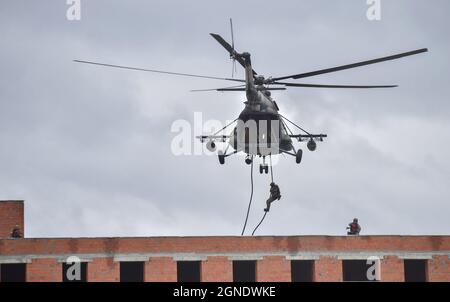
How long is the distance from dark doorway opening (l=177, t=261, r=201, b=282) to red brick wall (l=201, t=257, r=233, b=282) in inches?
90.5

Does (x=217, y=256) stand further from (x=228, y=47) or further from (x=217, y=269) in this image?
(x=228, y=47)

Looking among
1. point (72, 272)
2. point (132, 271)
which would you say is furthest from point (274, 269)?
point (72, 272)

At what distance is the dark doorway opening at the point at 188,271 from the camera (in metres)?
77.1

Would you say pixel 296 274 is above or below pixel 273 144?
below

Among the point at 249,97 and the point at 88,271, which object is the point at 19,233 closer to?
the point at 88,271

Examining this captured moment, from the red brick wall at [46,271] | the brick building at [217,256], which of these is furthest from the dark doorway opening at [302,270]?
the red brick wall at [46,271]

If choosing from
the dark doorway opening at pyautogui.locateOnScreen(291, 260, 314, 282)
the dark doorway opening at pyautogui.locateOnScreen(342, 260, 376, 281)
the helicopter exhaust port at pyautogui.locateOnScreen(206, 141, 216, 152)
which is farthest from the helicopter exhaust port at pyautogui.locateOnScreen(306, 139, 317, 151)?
the dark doorway opening at pyautogui.locateOnScreen(342, 260, 376, 281)

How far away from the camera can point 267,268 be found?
74750 mm

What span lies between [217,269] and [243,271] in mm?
3879

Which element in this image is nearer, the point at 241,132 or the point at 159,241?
the point at 241,132

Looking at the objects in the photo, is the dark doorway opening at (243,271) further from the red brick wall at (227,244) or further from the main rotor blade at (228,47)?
the main rotor blade at (228,47)

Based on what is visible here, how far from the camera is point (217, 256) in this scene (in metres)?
74.7
